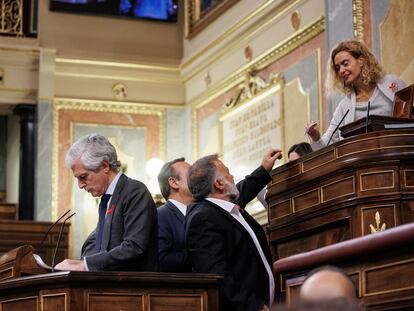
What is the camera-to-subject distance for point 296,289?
15.2ft

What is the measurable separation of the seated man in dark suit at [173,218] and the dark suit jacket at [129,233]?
0.31m

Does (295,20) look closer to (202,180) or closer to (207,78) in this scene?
(207,78)

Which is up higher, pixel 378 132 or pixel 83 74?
pixel 83 74

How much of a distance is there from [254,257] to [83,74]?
8.92 m

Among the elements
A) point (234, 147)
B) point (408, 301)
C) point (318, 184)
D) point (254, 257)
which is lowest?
point (408, 301)

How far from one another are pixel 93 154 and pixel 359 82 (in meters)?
1.88

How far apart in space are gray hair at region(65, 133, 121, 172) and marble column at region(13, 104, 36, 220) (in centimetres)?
815

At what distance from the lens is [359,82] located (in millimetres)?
6586

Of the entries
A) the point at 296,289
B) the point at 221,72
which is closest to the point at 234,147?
the point at 221,72

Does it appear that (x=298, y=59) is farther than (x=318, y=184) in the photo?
Yes

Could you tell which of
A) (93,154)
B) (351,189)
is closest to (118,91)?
(351,189)

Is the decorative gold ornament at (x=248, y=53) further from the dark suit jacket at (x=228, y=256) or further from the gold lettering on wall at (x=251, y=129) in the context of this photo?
the dark suit jacket at (x=228, y=256)

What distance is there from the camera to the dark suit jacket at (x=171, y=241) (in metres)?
5.80

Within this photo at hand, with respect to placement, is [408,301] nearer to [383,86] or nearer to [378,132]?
[378,132]
